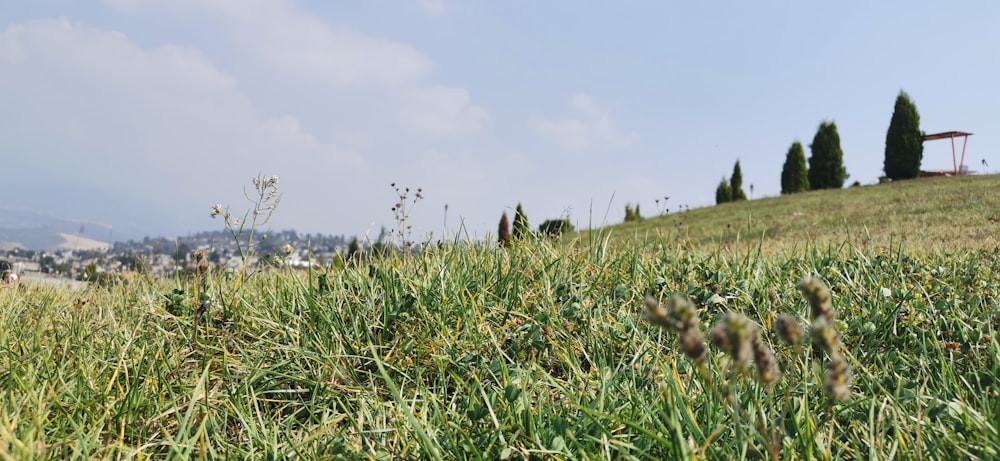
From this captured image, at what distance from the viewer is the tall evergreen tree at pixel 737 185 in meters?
39.6

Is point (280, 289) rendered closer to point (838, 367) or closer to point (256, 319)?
point (256, 319)

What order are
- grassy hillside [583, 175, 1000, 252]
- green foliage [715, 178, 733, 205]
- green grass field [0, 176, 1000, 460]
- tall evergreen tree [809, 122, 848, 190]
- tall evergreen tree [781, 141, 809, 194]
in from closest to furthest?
green grass field [0, 176, 1000, 460] < grassy hillside [583, 175, 1000, 252] < tall evergreen tree [809, 122, 848, 190] < tall evergreen tree [781, 141, 809, 194] < green foliage [715, 178, 733, 205]

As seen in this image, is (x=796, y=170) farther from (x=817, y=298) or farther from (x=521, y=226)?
(x=817, y=298)

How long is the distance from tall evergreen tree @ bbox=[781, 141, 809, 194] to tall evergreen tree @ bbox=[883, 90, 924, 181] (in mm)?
4298

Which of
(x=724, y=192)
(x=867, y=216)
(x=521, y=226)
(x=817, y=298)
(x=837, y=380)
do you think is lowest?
(x=837, y=380)

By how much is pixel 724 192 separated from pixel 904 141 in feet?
32.8

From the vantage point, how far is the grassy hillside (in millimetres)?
12164

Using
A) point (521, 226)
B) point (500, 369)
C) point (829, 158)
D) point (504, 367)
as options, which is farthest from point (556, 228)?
point (829, 158)

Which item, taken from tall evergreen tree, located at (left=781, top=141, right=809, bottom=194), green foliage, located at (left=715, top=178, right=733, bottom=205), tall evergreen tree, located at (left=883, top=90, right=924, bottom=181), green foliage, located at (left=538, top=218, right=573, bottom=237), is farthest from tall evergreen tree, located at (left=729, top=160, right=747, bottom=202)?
green foliage, located at (left=538, top=218, right=573, bottom=237)

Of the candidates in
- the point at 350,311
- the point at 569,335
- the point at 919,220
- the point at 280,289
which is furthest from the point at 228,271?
the point at 919,220

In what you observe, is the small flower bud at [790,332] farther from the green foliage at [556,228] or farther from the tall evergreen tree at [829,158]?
the tall evergreen tree at [829,158]

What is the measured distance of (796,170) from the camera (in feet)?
122

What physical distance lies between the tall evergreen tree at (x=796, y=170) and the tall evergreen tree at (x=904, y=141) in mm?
4298

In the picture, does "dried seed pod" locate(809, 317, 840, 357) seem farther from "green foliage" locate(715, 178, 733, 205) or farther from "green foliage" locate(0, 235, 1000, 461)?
"green foliage" locate(715, 178, 733, 205)
